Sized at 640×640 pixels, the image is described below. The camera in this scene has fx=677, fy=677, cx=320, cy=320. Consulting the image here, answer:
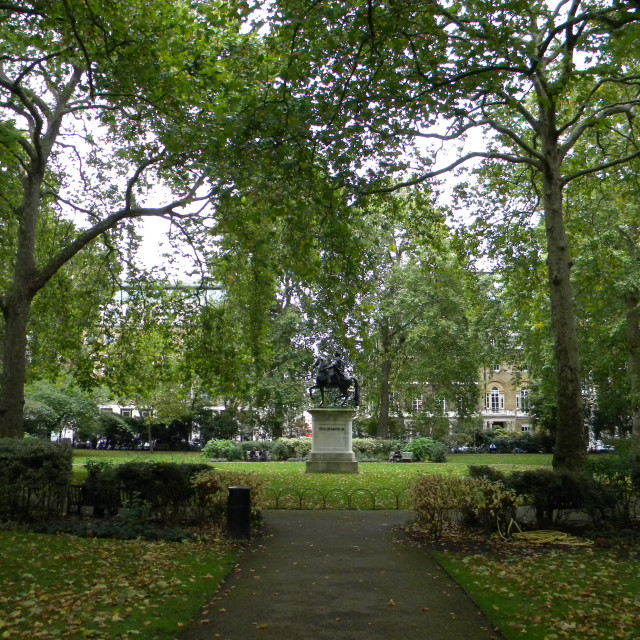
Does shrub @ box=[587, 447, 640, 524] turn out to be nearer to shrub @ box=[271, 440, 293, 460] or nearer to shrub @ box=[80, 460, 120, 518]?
shrub @ box=[80, 460, 120, 518]

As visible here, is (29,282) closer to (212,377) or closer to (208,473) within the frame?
(212,377)

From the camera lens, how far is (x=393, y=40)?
33.0 ft

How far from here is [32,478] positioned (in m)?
11.0

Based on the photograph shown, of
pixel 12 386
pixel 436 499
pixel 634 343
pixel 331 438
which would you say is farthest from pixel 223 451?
pixel 436 499

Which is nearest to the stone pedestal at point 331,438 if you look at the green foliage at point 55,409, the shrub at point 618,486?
the shrub at point 618,486

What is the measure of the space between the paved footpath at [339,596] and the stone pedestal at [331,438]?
13.8 meters

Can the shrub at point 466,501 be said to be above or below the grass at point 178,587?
above

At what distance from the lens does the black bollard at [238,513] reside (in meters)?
11.0

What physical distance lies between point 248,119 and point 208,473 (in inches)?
245

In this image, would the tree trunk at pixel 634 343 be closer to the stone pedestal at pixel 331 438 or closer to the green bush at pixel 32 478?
the stone pedestal at pixel 331 438

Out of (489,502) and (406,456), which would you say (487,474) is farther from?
(406,456)

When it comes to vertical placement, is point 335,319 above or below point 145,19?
below

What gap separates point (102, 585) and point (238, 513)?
365cm

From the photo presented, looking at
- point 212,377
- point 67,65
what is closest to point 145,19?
point 67,65
